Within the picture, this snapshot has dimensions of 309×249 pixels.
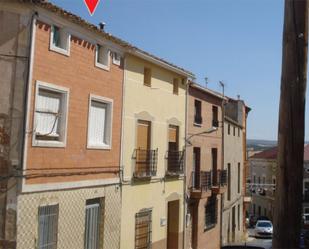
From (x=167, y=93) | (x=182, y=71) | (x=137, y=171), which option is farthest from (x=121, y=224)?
(x=182, y=71)

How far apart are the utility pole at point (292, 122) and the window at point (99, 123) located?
35.2 ft

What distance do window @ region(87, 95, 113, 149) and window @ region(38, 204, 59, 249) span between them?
7.75ft

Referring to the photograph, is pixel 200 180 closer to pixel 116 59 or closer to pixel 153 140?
pixel 153 140

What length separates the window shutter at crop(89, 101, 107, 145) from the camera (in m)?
14.0

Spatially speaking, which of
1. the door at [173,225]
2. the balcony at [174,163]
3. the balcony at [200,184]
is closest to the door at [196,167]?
the balcony at [200,184]

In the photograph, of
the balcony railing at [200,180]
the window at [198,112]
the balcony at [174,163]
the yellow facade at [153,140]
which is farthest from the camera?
the window at [198,112]

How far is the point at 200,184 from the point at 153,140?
596 cm

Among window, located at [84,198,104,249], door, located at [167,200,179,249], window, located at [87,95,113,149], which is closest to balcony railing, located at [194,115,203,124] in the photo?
door, located at [167,200,179,249]

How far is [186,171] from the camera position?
68.8ft

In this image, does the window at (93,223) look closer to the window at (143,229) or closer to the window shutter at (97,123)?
the window shutter at (97,123)

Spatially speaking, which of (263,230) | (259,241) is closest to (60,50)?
(259,241)

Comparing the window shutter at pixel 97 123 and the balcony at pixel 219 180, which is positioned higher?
the window shutter at pixel 97 123

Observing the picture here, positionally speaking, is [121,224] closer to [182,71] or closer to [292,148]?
[182,71]

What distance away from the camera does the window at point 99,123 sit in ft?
45.7
